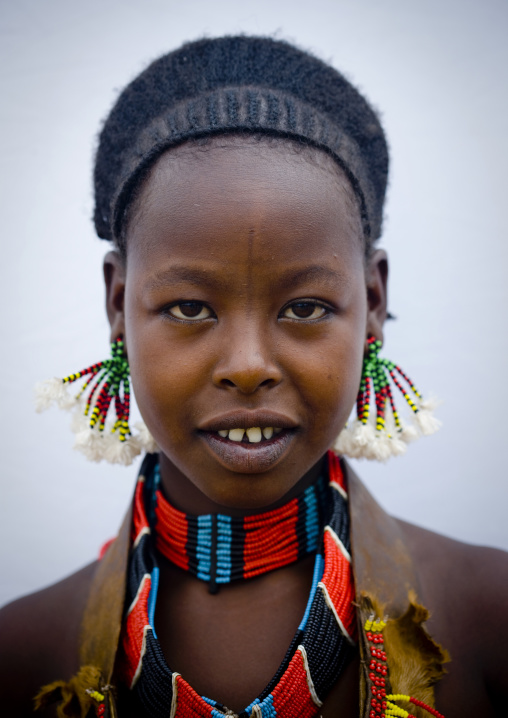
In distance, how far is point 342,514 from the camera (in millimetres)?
1323

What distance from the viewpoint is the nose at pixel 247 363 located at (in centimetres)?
104

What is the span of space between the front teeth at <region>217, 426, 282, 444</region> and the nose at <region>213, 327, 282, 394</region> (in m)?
0.09

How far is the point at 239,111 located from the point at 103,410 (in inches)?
30.5

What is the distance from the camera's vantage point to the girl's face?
108cm

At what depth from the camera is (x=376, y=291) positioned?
1.42 metres

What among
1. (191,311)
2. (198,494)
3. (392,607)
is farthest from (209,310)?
(392,607)

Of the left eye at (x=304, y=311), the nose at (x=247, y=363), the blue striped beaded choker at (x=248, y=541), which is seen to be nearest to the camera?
the nose at (x=247, y=363)

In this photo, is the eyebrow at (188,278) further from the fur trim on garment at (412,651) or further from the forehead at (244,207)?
the fur trim on garment at (412,651)

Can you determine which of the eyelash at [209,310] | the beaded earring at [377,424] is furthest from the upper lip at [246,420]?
the beaded earring at [377,424]

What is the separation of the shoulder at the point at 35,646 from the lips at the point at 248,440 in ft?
2.16

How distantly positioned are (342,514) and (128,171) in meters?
0.93

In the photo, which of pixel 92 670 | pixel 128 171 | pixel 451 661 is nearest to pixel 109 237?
pixel 128 171

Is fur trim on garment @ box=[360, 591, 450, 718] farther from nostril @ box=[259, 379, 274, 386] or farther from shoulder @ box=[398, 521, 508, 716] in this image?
nostril @ box=[259, 379, 274, 386]

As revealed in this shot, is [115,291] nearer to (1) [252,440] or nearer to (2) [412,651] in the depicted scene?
(1) [252,440]
